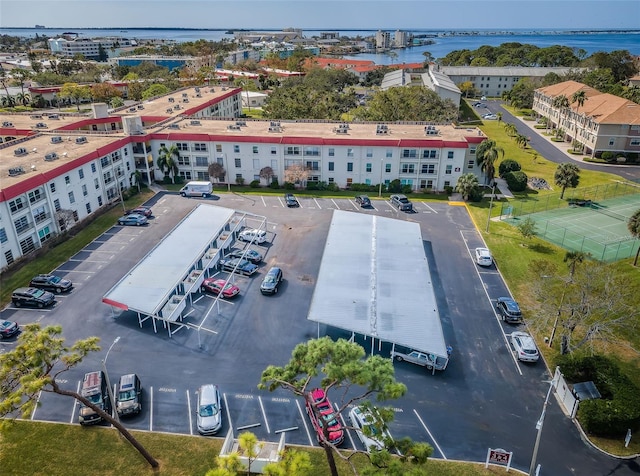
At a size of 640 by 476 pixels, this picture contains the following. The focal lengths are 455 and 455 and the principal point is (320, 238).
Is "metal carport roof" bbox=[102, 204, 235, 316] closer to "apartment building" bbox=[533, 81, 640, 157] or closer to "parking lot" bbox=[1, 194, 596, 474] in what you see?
"parking lot" bbox=[1, 194, 596, 474]

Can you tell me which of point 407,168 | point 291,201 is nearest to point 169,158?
point 291,201

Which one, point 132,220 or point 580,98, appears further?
point 580,98

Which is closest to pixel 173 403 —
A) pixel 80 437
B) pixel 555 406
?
pixel 80 437

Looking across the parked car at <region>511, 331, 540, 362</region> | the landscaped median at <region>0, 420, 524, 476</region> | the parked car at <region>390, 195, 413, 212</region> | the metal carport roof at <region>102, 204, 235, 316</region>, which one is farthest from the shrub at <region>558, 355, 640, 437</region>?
the parked car at <region>390, 195, 413, 212</region>

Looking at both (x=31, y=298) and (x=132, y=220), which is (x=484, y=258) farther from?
(x=31, y=298)

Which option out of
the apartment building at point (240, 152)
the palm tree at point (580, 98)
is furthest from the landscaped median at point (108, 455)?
the palm tree at point (580, 98)

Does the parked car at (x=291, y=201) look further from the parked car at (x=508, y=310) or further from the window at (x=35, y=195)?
the parked car at (x=508, y=310)
